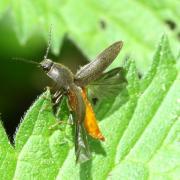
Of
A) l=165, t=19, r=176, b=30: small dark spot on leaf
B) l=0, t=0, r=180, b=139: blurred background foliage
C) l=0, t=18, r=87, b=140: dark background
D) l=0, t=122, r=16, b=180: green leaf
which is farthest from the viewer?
l=0, t=18, r=87, b=140: dark background

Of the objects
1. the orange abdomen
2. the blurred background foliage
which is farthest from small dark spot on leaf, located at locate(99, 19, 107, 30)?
the orange abdomen

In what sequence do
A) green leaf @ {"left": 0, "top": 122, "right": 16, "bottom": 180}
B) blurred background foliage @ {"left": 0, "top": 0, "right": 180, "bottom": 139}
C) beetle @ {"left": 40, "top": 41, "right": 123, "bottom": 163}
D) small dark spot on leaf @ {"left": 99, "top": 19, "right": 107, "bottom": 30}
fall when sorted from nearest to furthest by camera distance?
green leaf @ {"left": 0, "top": 122, "right": 16, "bottom": 180}
beetle @ {"left": 40, "top": 41, "right": 123, "bottom": 163}
blurred background foliage @ {"left": 0, "top": 0, "right": 180, "bottom": 139}
small dark spot on leaf @ {"left": 99, "top": 19, "right": 107, "bottom": 30}

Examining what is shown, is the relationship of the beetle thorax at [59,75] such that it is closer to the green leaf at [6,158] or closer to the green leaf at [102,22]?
the green leaf at [6,158]

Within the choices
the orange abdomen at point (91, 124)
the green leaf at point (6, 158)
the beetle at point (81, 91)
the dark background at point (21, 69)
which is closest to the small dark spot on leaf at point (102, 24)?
the dark background at point (21, 69)

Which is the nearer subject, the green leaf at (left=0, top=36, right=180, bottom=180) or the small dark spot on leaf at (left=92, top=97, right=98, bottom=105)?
the green leaf at (left=0, top=36, right=180, bottom=180)

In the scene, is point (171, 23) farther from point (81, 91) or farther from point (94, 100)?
point (81, 91)

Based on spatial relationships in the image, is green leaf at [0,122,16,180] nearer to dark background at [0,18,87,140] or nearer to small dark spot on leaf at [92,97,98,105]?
small dark spot on leaf at [92,97,98,105]
